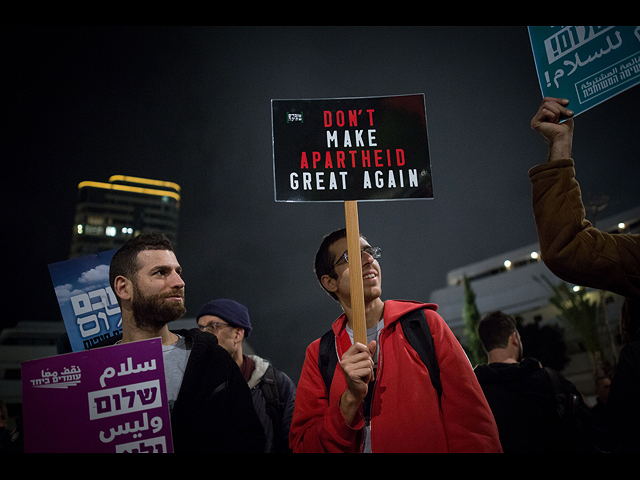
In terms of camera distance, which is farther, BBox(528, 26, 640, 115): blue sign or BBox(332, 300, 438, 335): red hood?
BBox(528, 26, 640, 115): blue sign

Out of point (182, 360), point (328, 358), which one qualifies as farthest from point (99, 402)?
point (328, 358)

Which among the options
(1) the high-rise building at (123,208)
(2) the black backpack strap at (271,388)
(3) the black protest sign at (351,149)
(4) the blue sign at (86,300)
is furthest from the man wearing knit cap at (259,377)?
(1) the high-rise building at (123,208)

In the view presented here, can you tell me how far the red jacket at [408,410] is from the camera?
2281 mm

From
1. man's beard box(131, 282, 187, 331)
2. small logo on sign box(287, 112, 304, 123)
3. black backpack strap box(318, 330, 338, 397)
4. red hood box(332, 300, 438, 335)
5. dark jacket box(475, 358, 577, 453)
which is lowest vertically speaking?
dark jacket box(475, 358, 577, 453)

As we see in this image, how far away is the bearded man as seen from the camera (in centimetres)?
252

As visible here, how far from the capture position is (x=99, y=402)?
2.52 m

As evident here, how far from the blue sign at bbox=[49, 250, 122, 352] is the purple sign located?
1.59ft

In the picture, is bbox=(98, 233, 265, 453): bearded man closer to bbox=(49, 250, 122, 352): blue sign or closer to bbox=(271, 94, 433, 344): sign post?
bbox=(49, 250, 122, 352): blue sign

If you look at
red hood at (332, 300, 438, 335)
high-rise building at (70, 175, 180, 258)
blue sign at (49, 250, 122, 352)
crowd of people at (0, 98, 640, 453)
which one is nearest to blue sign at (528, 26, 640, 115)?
crowd of people at (0, 98, 640, 453)

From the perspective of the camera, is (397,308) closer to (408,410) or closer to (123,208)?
(408,410)

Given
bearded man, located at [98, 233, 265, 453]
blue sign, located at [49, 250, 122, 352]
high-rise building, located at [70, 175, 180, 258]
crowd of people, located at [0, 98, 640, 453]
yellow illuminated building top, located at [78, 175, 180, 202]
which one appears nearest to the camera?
crowd of people, located at [0, 98, 640, 453]

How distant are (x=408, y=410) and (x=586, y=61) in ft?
7.61

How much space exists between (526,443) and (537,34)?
8.51ft

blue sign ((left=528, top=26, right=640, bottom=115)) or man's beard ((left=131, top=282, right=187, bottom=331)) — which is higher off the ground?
blue sign ((left=528, top=26, right=640, bottom=115))
